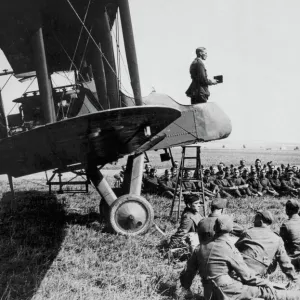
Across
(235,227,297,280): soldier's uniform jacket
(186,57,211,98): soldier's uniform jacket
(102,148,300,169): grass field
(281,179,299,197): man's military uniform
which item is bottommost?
(102,148,300,169): grass field

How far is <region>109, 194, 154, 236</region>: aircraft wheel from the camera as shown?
21.5ft

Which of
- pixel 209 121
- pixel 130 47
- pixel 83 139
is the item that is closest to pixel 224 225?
pixel 83 139

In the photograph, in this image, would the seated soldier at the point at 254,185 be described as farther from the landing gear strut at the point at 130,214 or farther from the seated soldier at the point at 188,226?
the seated soldier at the point at 188,226

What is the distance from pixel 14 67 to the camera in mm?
9227

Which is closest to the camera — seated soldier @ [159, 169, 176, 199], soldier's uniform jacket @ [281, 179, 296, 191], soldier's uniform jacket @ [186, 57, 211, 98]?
soldier's uniform jacket @ [186, 57, 211, 98]

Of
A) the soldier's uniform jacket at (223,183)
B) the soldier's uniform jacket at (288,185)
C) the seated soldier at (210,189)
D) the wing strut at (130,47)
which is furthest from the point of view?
the soldier's uniform jacket at (288,185)

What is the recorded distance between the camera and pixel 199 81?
780 cm

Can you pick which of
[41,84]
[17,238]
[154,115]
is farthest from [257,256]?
[17,238]

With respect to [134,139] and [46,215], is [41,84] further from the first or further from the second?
[46,215]

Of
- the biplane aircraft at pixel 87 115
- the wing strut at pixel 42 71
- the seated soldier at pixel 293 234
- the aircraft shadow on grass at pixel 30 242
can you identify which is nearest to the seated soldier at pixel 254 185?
the biplane aircraft at pixel 87 115

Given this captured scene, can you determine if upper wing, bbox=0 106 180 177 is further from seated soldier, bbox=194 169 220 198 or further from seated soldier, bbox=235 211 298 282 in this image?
seated soldier, bbox=194 169 220 198

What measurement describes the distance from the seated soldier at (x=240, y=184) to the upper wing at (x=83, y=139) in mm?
6561

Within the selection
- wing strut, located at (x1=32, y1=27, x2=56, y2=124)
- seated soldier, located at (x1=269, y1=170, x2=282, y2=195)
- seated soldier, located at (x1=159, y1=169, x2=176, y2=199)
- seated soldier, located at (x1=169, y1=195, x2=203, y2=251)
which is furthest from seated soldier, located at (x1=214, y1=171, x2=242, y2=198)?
wing strut, located at (x1=32, y1=27, x2=56, y2=124)

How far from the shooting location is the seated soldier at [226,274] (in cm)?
313
